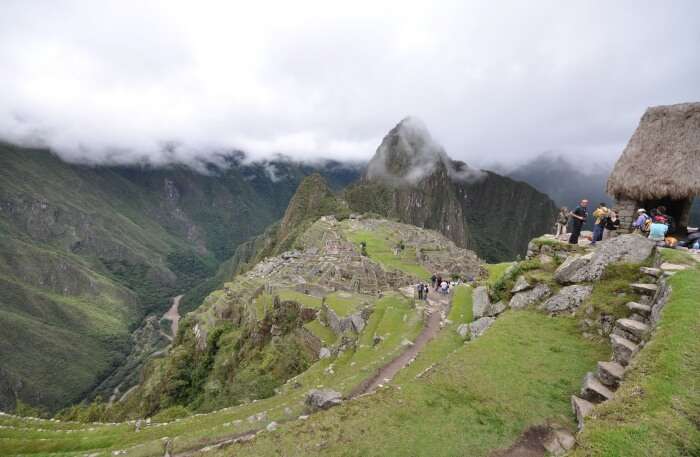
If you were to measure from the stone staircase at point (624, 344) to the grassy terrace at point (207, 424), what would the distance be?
10394 mm

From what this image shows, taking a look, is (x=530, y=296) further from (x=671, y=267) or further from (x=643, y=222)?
(x=643, y=222)

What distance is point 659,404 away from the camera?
7.04 meters

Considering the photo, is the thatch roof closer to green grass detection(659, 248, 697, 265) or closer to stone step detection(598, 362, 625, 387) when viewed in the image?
green grass detection(659, 248, 697, 265)

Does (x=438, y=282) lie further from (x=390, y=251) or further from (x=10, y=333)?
(x=10, y=333)

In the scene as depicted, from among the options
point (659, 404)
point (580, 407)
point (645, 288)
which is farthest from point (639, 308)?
point (659, 404)

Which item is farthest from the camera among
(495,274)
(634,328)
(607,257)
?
(495,274)

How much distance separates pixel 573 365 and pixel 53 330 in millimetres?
201734

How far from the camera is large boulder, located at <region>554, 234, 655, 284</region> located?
14.7 metres

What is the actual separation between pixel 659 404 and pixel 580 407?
2320 mm

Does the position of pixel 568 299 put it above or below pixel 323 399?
above

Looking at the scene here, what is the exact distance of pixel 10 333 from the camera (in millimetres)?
138000

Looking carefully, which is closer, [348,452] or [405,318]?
[348,452]

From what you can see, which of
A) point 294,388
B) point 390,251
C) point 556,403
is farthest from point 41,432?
point 390,251

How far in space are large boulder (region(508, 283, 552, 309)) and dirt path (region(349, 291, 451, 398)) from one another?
21.2 ft
